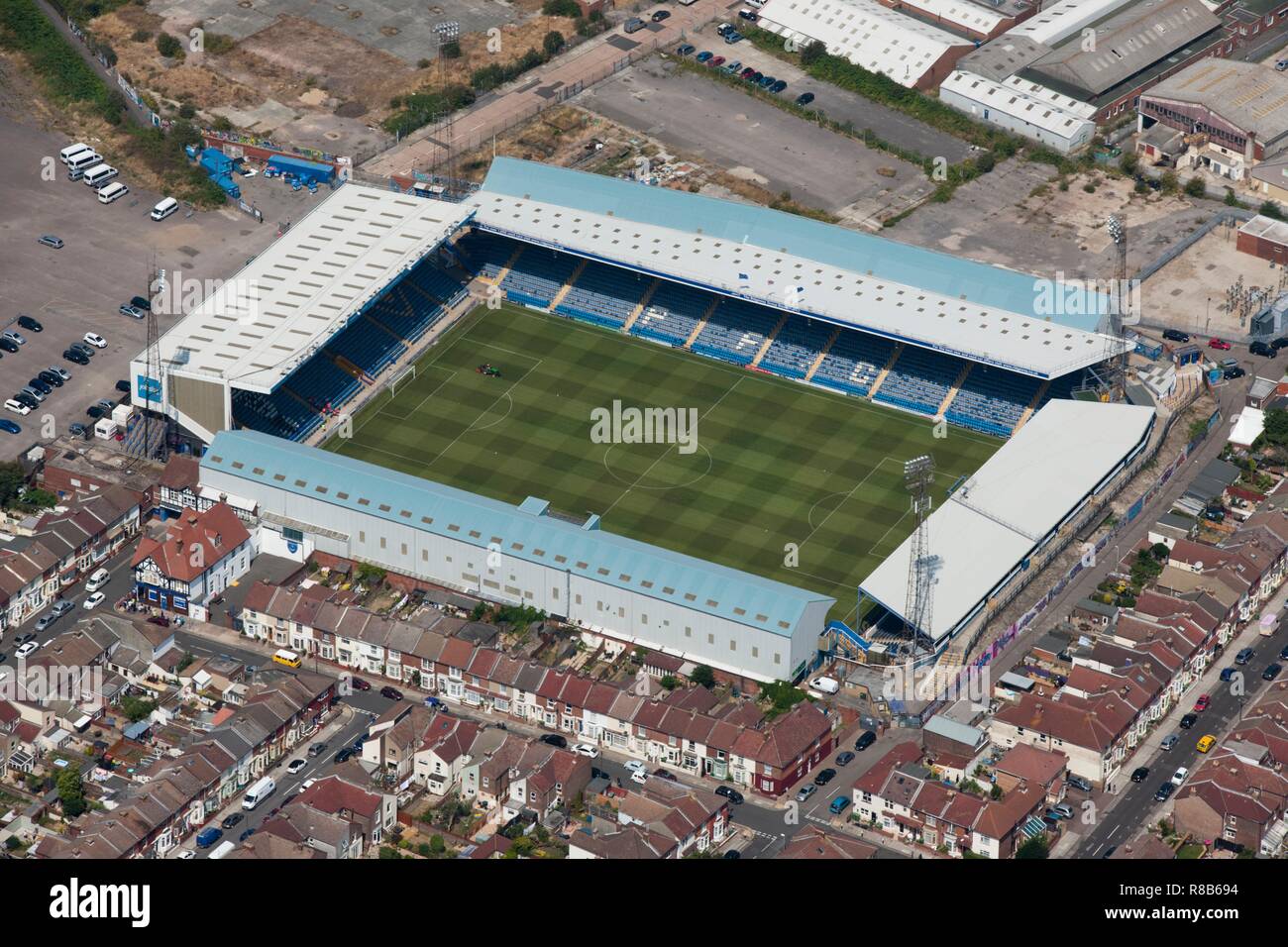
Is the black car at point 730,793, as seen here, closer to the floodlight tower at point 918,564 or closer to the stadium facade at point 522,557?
the stadium facade at point 522,557

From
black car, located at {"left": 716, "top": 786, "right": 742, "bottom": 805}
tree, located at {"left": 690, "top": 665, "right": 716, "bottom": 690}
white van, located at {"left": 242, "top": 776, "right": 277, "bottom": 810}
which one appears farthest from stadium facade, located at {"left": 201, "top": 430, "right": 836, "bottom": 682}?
white van, located at {"left": 242, "top": 776, "right": 277, "bottom": 810}

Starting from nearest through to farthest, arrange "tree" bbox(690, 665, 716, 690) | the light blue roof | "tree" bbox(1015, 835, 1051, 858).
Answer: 1. "tree" bbox(1015, 835, 1051, 858)
2. "tree" bbox(690, 665, 716, 690)
3. the light blue roof

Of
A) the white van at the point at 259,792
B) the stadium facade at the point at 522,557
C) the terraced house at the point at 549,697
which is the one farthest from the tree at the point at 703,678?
the white van at the point at 259,792

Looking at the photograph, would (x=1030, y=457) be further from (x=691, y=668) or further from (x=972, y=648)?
(x=691, y=668)

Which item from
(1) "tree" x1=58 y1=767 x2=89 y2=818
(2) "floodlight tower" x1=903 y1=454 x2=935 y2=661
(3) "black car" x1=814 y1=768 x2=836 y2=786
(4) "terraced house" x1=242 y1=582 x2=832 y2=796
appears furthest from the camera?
(2) "floodlight tower" x1=903 y1=454 x2=935 y2=661

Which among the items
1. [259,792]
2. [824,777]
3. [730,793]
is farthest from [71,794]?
[824,777]

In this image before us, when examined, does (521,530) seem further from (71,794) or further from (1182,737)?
(1182,737)

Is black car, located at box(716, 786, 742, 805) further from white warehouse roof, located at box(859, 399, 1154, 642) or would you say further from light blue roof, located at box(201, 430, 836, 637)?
white warehouse roof, located at box(859, 399, 1154, 642)
